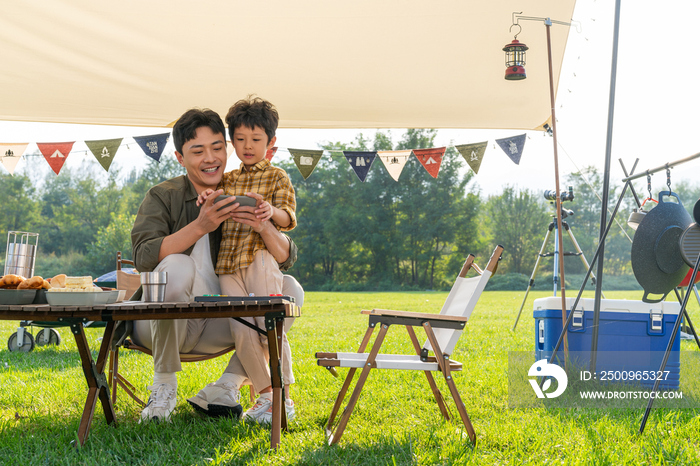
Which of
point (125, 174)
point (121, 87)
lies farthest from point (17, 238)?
point (125, 174)

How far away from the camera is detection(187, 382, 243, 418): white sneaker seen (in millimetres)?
2211

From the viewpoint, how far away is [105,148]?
500 centimetres

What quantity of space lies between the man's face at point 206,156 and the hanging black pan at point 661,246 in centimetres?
183

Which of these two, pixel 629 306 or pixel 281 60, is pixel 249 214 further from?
pixel 629 306

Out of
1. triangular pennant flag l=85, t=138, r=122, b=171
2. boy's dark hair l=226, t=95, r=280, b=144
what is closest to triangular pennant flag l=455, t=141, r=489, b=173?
triangular pennant flag l=85, t=138, r=122, b=171

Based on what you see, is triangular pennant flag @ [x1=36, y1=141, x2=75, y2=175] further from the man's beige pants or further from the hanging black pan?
the hanging black pan

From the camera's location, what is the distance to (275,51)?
131 inches

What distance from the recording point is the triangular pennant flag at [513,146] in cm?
545

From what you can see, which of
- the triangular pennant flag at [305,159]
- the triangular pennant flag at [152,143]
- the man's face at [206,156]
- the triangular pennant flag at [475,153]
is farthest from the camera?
the triangular pennant flag at [475,153]

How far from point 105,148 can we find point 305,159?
1769 millimetres

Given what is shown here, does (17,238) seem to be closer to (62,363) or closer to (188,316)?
(188,316)

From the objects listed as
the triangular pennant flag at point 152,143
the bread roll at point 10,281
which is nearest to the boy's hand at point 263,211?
the bread roll at point 10,281

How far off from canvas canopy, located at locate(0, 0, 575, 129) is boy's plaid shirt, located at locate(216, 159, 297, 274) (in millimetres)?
1025

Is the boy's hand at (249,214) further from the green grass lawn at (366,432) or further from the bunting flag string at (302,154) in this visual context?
the bunting flag string at (302,154)
